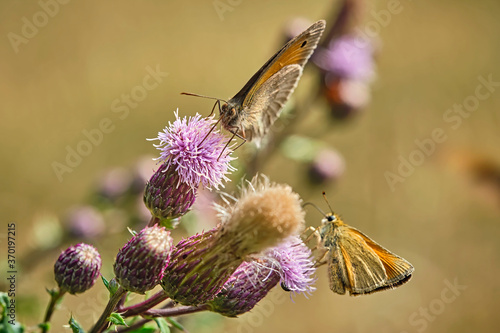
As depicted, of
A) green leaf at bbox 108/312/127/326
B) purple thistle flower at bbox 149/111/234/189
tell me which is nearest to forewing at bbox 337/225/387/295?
purple thistle flower at bbox 149/111/234/189

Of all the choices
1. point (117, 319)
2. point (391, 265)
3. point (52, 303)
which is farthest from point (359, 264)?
point (52, 303)

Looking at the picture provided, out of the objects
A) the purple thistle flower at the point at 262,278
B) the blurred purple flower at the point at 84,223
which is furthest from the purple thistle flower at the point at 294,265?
the blurred purple flower at the point at 84,223

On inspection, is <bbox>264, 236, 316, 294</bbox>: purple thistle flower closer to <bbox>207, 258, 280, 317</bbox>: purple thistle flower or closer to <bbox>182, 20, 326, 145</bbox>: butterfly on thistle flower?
<bbox>207, 258, 280, 317</bbox>: purple thistle flower

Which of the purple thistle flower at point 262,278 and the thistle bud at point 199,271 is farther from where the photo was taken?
the purple thistle flower at point 262,278

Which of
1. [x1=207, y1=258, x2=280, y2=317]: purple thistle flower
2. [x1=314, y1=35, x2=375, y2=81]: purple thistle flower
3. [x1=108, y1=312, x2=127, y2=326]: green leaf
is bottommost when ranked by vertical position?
[x1=108, y1=312, x2=127, y2=326]: green leaf

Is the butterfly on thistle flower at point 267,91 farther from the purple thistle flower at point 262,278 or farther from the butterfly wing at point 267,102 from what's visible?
the purple thistle flower at point 262,278

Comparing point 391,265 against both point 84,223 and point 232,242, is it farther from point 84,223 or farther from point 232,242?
point 84,223

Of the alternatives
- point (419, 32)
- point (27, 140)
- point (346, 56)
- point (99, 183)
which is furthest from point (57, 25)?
point (419, 32)
